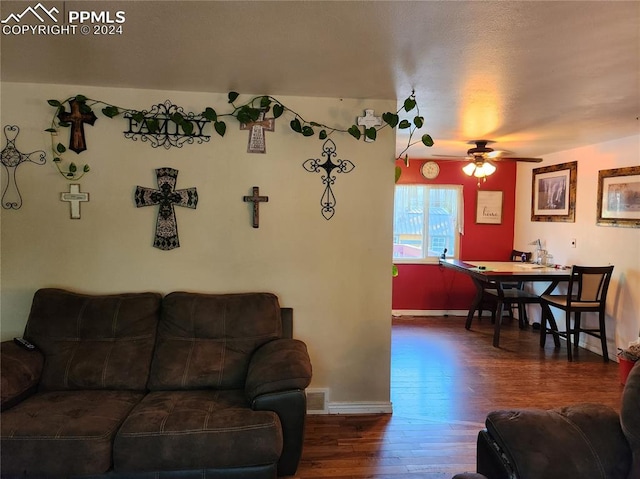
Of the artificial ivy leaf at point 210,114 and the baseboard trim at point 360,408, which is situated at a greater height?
the artificial ivy leaf at point 210,114

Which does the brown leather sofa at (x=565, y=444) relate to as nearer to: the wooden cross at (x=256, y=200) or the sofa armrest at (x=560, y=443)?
the sofa armrest at (x=560, y=443)

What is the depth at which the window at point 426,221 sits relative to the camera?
230 inches

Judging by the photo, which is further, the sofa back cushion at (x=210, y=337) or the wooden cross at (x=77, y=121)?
the wooden cross at (x=77, y=121)

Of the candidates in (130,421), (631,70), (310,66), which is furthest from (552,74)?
(130,421)

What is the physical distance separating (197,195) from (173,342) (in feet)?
3.14

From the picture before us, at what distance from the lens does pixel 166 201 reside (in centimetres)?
271

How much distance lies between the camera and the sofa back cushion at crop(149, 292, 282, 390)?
7.68 feet

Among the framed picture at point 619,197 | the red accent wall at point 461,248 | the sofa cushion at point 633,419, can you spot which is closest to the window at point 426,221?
the red accent wall at point 461,248

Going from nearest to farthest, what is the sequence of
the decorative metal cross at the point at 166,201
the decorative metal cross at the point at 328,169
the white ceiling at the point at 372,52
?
the white ceiling at the point at 372,52 → the decorative metal cross at the point at 166,201 → the decorative metal cross at the point at 328,169

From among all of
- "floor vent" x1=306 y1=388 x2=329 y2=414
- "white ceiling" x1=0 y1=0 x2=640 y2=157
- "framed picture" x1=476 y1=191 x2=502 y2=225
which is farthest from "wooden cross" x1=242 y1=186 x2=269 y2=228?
"framed picture" x1=476 y1=191 x2=502 y2=225

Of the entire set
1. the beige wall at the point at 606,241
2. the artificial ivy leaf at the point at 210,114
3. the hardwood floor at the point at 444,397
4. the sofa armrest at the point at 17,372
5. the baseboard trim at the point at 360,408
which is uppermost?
the artificial ivy leaf at the point at 210,114

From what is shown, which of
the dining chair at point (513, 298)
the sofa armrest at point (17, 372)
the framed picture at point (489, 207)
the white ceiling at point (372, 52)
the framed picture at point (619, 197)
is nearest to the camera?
the white ceiling at point (372, 52)

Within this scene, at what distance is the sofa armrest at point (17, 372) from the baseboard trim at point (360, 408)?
179 centimetres

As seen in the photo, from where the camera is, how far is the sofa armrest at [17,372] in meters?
2.02
